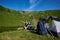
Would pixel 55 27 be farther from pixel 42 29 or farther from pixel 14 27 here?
pixel 14 27

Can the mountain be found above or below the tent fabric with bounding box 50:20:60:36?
above

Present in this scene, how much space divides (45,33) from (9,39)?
4.74 metres

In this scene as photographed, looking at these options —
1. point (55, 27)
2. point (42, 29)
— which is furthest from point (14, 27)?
point (55, 27)

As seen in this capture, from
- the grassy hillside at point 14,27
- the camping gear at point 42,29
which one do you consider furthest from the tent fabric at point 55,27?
the grassy hillside at point 14,27

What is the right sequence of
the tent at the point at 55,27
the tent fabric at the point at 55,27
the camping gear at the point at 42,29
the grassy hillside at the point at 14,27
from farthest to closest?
the camping gear at the point at 42,29, the tent fabric at the point at 55,27, the tent at the point at 55,27, the grassy hillside at the point at 14,27

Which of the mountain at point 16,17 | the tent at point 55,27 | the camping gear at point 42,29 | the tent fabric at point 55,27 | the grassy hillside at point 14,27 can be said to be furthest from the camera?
the mountain at point 16,17

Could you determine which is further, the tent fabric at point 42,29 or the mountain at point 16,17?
the mountain at point 16,17

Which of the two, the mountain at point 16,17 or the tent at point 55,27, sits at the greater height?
the mountain at point 16,17

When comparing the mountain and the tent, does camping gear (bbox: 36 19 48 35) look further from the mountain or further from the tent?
the mountain

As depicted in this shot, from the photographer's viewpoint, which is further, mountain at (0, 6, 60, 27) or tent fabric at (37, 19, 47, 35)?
mountain at (0, 6, 60, 27)

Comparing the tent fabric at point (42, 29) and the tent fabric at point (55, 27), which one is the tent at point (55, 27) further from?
the tent fabric at point (42, 29)

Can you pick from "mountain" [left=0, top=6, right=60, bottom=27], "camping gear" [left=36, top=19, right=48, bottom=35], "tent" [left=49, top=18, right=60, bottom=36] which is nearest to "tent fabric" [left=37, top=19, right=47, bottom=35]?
"camping gear" [left=36, top=19, right=48, bottom=35]

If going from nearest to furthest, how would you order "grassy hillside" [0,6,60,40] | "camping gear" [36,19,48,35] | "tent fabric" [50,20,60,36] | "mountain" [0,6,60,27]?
1. "grassy hillside" [0,6,60,40]
2. "tent fabric" [50,20,60,36]
3. "camping gear" [36,19,48,35]
4. "mountain" [0,6,60,27]

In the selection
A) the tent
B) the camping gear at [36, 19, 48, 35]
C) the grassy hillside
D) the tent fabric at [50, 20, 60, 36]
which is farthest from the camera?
the camping gear at [36, 19, 48, 35]
